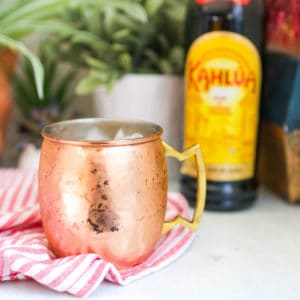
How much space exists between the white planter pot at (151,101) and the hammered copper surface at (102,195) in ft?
0.85

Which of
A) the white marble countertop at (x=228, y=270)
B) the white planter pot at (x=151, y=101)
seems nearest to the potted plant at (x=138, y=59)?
the white planter pot at (x=151, y=101)

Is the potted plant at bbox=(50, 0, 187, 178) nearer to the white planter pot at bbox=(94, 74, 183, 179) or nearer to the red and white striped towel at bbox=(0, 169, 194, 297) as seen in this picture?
the white planter pot at bbox=(94, 74, 183, 179)

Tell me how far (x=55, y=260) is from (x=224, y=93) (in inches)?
Answer: 10.2

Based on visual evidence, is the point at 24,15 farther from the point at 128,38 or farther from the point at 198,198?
the point at 198,198

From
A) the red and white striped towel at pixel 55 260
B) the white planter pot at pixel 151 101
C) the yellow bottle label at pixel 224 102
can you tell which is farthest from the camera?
the white planter pot at pixel 151 101

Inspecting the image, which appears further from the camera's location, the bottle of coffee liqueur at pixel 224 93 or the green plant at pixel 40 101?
the green plant at pixel 40 101

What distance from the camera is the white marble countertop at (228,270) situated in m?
0.37

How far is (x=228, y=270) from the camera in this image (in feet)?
1.37

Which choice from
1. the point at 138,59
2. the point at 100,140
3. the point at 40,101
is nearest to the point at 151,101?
the point at 138,59

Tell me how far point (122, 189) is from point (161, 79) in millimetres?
296

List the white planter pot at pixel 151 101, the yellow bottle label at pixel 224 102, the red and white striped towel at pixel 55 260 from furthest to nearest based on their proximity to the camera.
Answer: the white planter pot at pixel 151 101 < the yellow bottle label at pixel 224 102 < the red and white striped towel at pixel 55 260

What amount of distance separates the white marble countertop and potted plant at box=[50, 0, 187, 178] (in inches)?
6.7

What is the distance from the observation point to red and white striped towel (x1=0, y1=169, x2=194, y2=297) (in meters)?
0.36

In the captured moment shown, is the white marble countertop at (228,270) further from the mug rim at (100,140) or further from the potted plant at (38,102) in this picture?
the potted plant at (38,102)
